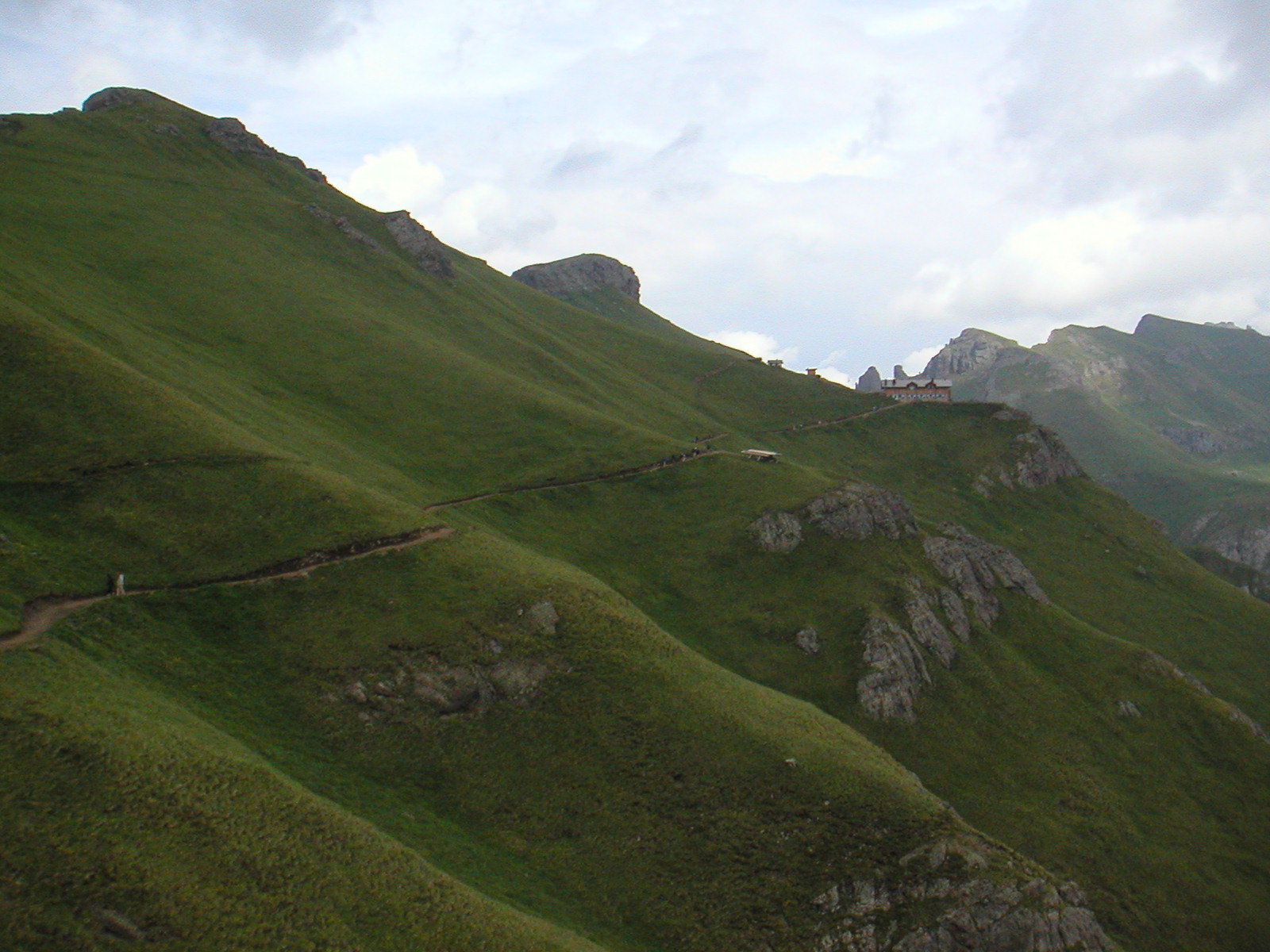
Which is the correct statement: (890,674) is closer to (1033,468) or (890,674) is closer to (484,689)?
(484,689)

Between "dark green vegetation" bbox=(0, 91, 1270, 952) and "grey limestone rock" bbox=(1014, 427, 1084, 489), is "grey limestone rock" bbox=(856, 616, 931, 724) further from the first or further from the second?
"grey limestone rock" bbox=(1014, 427, 1084, 489)

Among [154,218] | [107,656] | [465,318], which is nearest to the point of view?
[107,656]

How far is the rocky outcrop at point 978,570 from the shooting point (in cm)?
10862

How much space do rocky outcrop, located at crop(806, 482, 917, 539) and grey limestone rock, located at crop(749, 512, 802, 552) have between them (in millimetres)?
2845

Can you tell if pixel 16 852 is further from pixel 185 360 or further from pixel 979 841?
pixel 185 360

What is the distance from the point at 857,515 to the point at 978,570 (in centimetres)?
1814

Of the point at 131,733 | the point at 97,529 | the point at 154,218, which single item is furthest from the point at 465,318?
the point at 131,733

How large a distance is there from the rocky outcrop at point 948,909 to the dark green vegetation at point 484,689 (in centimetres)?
25

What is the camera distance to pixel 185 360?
362ft

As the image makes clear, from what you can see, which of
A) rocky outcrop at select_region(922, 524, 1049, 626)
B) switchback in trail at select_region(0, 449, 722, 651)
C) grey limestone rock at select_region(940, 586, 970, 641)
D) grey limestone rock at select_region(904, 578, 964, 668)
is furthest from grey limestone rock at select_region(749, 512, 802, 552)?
switchback in trail at select_region(0, 449, 722, 651)

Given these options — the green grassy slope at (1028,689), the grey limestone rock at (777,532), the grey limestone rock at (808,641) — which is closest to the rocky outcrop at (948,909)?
the green grassy slope at (1028,689)

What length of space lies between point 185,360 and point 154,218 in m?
64.8

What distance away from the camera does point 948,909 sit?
51.1 metres

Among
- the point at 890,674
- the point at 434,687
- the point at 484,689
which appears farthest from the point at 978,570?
the point at 434,687
